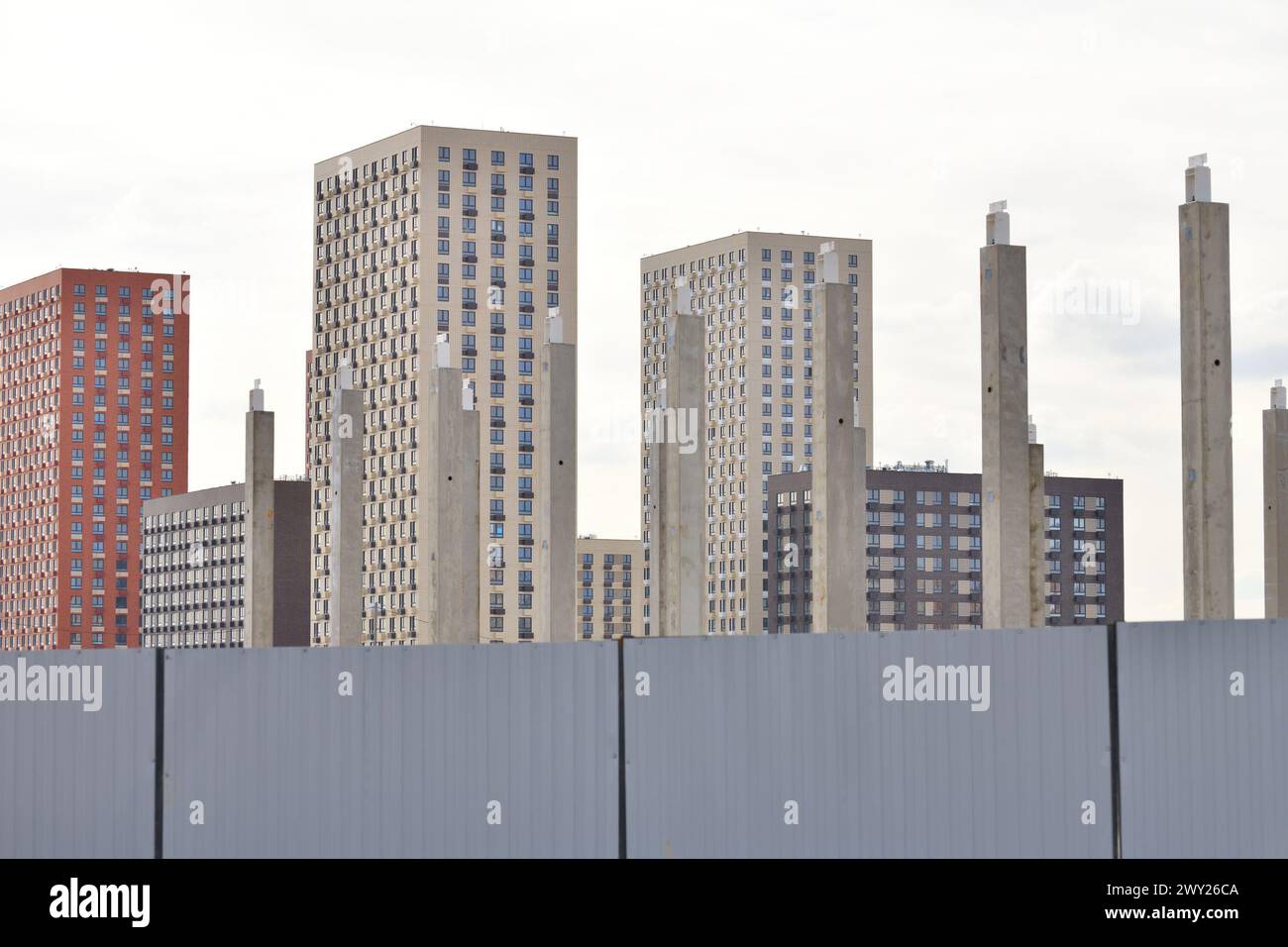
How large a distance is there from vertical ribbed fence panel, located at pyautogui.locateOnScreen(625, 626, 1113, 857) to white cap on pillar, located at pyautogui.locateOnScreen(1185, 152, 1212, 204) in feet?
33.4

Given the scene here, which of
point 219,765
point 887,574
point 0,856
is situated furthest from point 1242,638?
point 887,574

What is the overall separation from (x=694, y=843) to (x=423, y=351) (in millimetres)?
123994

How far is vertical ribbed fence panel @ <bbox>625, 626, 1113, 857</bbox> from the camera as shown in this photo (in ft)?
65.2

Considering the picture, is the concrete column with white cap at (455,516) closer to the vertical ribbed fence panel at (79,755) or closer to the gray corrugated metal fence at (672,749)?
the vertical ribbed fence panel at (79,755)

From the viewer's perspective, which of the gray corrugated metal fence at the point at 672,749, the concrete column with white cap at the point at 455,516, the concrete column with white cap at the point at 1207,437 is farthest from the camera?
the concrete column with white cap at the point at 455,516

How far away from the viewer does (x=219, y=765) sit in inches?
858

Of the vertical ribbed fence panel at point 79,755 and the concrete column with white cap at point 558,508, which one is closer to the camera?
the vertical ribbed fence panel at point 79,755

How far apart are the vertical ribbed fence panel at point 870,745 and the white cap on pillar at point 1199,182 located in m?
10.2

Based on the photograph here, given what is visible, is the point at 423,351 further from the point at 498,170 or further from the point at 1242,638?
the point at 1242,638

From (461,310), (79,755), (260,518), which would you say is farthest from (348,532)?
(461,310)

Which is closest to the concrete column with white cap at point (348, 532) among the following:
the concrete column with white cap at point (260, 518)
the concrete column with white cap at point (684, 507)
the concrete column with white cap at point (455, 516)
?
the concrete column with white cap at point (260, 518)

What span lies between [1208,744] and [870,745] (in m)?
3.63

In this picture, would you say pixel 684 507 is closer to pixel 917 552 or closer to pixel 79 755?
pixel 79 755

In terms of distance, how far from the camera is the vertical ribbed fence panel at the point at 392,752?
69.1 feet
